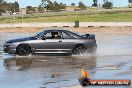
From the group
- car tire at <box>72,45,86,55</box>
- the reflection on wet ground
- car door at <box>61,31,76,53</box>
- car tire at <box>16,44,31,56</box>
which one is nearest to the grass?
car tire at <box>72,45,86,55</box>

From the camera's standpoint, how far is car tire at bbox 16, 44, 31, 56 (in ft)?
75.6

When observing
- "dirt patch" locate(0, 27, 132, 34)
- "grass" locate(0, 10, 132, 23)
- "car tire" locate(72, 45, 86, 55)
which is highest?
"car tire" locate(72, 45, 86, 55)

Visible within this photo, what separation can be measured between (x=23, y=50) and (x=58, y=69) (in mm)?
5791

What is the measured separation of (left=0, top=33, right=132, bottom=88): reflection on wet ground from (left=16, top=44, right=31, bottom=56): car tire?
1.12 ft

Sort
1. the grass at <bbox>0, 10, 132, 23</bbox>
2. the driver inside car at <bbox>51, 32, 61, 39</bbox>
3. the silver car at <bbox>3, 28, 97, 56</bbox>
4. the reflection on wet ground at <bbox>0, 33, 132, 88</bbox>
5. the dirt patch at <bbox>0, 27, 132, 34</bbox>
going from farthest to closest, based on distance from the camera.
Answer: the grass at <bbox>0, 10, 132, 23</bbox> < the dirt patch at <bbox>0, 27, 132, 34</bbox> < the driver inside car at <bbox>51, 32, 61, 39</bbox> < the silver car at <bbox>3, 28, 97, 56</bbox> < the reflection on wet ground at <bbox>0, 33, 132, 88</bbox>

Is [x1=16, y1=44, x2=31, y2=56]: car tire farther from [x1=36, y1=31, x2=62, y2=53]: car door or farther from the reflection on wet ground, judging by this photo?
[x1=36, y1=31, x2=62, y2=53]: car door

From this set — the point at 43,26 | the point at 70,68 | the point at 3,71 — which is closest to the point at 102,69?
the point at 70,68

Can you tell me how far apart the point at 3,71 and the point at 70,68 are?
261 cm

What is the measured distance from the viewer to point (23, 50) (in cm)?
2305

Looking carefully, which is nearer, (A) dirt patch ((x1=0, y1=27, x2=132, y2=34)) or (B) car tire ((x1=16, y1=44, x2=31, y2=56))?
(B) car tire ((x1=16, y1=44, x2=31, y2=56))

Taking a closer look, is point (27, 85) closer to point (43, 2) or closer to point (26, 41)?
point (26, 41)

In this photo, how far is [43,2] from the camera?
165m

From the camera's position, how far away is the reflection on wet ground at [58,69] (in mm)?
14297

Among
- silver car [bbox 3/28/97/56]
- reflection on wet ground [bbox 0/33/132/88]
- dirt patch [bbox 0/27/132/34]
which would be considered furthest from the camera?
dirt patch [bbox 0/27/132/34]
